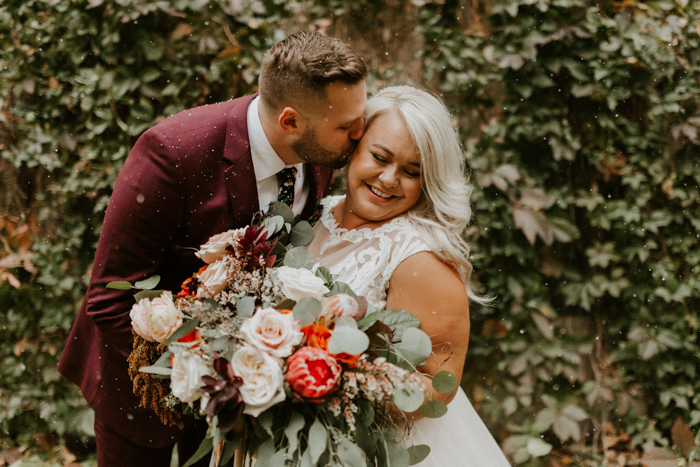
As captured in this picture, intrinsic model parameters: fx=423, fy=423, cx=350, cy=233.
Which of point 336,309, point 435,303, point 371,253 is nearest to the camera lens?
point 336,309

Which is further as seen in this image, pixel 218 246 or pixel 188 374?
pixel 218 246

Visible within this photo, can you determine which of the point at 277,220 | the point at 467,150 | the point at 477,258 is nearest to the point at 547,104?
the point at 467,150

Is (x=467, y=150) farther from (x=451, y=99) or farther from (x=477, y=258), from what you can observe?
(x=477, y=258)

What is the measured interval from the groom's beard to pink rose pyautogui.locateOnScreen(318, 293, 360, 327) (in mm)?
769

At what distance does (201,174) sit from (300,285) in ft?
2.31

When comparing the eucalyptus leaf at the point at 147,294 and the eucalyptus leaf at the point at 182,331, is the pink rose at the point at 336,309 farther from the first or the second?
the eucalyptus leaf at the point at 147,294

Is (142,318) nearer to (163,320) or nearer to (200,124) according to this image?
(163,320)

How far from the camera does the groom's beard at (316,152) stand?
5.37ft

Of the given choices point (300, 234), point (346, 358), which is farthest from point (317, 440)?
point (300, 234)

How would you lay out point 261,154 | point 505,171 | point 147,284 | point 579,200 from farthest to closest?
point 579,200, point 505,171, point 261,154, point 147,284

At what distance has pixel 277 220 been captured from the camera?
1.40 metres

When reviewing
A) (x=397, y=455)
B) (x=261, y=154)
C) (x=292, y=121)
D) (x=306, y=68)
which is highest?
(x=306, y=68)

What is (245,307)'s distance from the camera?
1102 millimetres

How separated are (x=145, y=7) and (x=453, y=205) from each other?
202 centimetres
